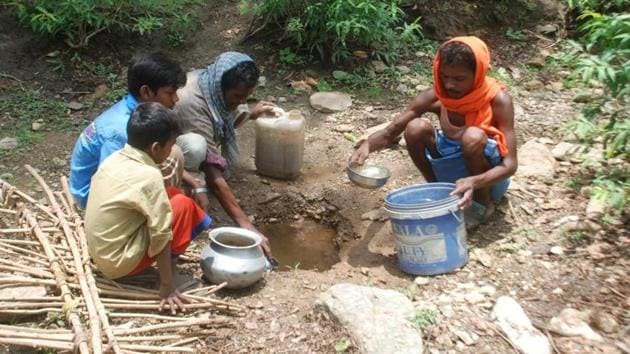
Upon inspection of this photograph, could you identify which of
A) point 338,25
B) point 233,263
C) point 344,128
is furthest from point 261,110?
point 233,263

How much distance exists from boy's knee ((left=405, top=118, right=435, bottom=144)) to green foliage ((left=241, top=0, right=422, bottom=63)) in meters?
1.66

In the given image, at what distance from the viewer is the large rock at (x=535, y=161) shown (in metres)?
3.81

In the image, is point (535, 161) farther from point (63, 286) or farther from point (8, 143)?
point (8, 143)

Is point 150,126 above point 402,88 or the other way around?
above

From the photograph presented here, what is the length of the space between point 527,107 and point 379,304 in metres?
2.66

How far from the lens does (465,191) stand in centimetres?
297

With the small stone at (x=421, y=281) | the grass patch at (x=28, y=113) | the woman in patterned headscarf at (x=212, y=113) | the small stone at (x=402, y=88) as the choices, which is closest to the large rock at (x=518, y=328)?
the small stone at (x=421, y=281)

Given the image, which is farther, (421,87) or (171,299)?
(421,87)

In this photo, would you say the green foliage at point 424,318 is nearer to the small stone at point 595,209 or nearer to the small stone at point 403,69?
the small stone at point 595,209

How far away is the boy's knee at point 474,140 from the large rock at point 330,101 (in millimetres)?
1834

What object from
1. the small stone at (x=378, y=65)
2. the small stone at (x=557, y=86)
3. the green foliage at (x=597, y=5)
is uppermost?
the green foliage at (x=597, y=5)

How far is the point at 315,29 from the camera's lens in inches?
200

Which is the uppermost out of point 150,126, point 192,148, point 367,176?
point 150,126

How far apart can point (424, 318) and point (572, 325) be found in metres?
0.62
